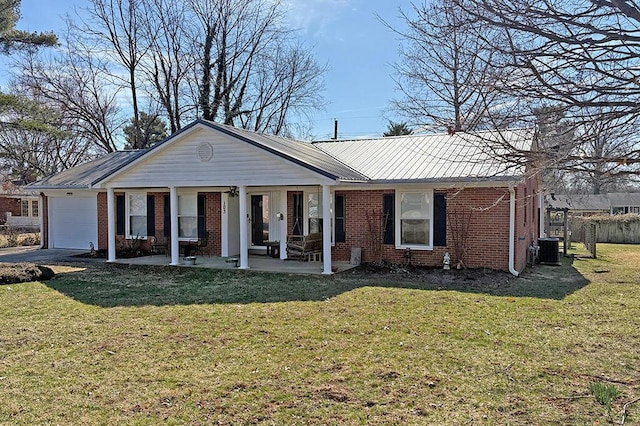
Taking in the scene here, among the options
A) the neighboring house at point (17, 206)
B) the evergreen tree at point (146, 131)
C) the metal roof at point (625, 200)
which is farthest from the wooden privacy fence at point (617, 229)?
the neighboring house at point (17, 206)

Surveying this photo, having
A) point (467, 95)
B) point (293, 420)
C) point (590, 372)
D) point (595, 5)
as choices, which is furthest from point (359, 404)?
point (595, 5)

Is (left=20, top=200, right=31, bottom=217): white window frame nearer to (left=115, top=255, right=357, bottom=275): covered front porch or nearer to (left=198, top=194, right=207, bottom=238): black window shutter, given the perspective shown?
(left=115, top=255, right=357, bottom=275): covered front porch

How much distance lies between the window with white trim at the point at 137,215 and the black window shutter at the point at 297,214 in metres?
5.89

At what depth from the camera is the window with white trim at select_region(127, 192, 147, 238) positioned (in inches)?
697

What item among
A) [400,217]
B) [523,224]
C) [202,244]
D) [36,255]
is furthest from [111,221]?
[523,224]

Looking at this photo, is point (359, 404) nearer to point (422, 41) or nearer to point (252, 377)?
point (252, 377)

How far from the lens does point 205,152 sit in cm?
1378

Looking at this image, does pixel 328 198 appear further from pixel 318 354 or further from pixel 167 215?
pixel 167 215

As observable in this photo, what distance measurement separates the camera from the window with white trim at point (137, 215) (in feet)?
58.1

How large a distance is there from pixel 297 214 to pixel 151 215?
5671mm

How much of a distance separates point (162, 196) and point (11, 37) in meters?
6.37

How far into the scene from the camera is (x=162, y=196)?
17.2 metres

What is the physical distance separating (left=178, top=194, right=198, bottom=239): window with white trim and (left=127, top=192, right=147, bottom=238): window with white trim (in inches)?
65.8

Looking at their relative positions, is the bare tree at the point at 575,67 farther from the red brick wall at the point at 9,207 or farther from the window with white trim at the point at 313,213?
the red brick wall at the point at 9,207
